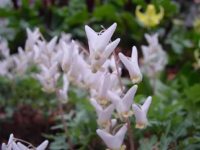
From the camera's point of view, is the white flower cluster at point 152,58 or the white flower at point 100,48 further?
the white flower cluster at point 152,58

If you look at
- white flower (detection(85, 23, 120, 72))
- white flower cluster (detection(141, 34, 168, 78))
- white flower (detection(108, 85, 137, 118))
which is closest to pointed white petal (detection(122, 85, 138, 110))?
white flower (detection(108, 85, 137, 118))

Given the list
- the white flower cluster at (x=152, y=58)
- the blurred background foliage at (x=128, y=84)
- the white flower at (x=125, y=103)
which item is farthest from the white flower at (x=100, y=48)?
the white flower cluster at (x=152, y=58)

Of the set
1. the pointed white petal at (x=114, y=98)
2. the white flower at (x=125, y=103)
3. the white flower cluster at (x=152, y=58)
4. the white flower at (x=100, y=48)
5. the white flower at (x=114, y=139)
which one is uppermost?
the white flower cluster at (x=152, y=58)

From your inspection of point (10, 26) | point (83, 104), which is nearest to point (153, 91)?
point (83, 104)

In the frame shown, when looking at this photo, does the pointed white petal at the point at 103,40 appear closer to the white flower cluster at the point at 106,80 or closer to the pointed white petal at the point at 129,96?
the white flower cluster at the point at 106,80

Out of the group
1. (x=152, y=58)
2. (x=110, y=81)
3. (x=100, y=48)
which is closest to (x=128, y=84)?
(x=152, y=58)

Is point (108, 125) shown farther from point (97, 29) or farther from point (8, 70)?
point (97, 29)

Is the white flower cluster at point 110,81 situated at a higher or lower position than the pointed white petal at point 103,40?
lower

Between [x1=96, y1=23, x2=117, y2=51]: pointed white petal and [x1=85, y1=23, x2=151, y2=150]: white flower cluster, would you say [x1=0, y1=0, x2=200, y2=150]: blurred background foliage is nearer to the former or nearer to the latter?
[x1=85, y1=23, x2=151, y2=150]: white flower cluster
